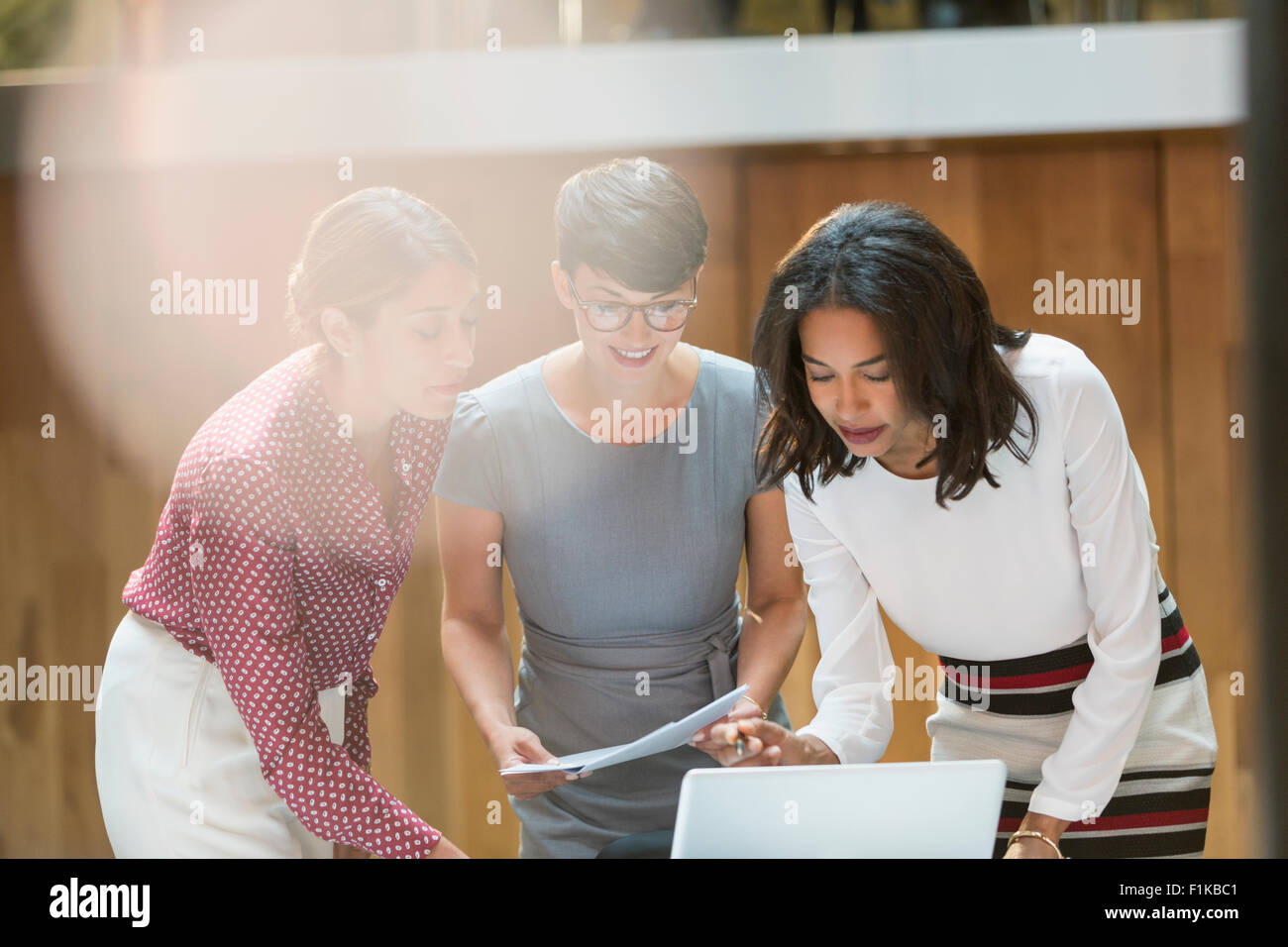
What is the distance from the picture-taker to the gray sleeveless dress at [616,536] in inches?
61.5

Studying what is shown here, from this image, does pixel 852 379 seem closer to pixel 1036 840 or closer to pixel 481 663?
pixel 1036 840

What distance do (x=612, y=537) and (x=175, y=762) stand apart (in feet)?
1.94

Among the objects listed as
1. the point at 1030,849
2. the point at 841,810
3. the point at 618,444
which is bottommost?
the point at 1030,849

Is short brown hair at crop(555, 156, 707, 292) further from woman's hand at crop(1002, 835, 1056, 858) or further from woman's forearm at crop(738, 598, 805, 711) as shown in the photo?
woman's hand at crop(1002, 835, 1056, 858)

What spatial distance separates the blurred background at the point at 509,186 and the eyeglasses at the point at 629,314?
0.40m

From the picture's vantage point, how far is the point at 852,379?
1.27 metres

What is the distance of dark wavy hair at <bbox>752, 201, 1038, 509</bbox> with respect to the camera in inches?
48.4

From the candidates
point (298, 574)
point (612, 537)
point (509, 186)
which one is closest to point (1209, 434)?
point (612, 537)

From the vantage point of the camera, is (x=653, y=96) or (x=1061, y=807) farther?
(x=653, y=96)

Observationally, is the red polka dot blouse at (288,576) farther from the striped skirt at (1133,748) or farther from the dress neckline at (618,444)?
the striped skirt at (1133,748)

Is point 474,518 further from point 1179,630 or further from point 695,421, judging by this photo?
point 1179,630

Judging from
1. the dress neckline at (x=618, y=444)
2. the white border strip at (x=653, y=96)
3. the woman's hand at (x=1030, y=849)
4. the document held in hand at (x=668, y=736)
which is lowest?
the woman's hand at (x=1030, y=849)

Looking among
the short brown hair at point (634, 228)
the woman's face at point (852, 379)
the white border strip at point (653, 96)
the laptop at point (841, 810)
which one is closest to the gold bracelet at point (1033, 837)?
the laptop at point (841, 810)

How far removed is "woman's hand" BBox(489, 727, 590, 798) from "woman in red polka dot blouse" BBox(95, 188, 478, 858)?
17 centimetres
